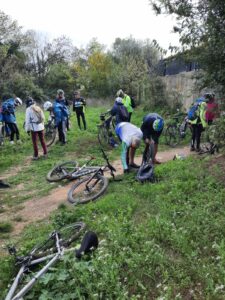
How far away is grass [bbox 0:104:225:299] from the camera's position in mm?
4059

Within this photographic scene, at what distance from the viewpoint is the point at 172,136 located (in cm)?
1361

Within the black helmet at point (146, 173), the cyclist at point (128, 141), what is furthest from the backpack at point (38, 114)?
the black helmet at point (146, 173)

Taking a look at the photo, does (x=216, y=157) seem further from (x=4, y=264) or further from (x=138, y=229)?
(x=4, y=264)

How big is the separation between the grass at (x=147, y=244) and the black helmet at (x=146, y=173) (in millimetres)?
201

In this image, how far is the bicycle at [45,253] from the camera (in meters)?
4.04

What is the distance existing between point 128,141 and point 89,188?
150 centimetres

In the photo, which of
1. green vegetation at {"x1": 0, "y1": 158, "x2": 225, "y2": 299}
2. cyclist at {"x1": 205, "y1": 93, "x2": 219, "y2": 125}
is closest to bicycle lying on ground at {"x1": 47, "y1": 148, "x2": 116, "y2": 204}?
green vegetation at {"x1": 0, "y1": 158, "x2": 225, "y2": 299}

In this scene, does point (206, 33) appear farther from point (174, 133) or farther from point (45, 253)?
point (174, 133)

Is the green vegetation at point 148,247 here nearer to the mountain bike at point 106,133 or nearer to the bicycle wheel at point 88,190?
the bicycle wheel at point 88,190

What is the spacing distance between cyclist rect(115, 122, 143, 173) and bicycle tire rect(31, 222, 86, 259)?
127 inches

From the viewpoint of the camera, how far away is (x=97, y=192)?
7699 mm

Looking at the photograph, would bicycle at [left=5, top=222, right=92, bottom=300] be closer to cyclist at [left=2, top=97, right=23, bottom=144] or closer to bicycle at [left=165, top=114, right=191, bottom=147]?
bicycle at [left=165, top=114, right=191, bottom=147]

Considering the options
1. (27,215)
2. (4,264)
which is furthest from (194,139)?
(4,264)

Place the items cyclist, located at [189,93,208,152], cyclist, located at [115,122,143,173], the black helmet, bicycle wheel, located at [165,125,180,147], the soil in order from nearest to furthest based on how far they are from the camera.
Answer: the soil → the black helmet → cyclist, located at [115,122,143,173] → cyclist, located at [189,93,208,152] → bicycle wheel, located at [165,125,180,147]
